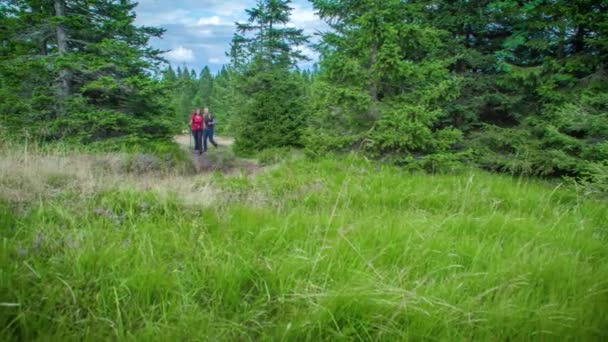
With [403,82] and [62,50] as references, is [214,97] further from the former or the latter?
[403,82]

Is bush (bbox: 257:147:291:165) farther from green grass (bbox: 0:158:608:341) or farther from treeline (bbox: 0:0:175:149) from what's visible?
green grass (bbox: 0:158:608:341)

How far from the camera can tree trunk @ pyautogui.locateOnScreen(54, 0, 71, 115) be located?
9.95 metres

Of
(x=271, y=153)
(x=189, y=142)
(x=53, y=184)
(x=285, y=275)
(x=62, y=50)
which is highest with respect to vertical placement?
(x=62, y=50)

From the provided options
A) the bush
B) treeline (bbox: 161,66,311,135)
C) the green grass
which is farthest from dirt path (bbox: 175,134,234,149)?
the green grass

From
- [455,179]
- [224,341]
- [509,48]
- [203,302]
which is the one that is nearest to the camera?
[224,341]

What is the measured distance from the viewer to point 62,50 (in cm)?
999

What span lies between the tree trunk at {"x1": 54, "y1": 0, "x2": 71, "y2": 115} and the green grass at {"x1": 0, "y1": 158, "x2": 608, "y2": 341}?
9.24 m

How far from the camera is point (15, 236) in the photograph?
2.30 meters

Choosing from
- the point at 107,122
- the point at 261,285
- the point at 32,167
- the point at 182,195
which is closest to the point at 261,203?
the point at 182,195

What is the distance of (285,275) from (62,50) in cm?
1240

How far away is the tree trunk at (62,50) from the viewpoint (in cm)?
995

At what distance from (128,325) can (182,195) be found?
214cm

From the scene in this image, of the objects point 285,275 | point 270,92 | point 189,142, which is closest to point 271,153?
point 270,92

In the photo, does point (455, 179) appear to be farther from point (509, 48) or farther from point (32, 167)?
point (32, 167)
